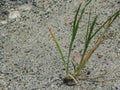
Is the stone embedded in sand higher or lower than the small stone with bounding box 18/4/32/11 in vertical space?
lower

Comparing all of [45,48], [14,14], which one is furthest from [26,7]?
[45,48]

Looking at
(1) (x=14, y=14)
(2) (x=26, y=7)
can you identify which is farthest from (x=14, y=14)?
(2) (x=26, y=7)

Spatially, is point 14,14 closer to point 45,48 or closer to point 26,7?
point 26,7

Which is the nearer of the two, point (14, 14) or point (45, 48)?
point (45, 48)

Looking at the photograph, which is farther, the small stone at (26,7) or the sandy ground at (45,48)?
the small stone at (26,7)

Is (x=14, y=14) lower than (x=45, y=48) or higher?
higher

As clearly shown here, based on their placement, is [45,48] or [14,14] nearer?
[45,48]

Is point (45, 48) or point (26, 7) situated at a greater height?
point (26, 7)

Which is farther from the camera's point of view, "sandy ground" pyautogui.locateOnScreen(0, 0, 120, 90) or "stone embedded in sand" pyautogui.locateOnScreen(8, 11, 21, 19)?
"stone embedded in sand" pyautogui.locateOnScreen(8, 11, 21, 19)

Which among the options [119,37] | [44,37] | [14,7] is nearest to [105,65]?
[119,37]
